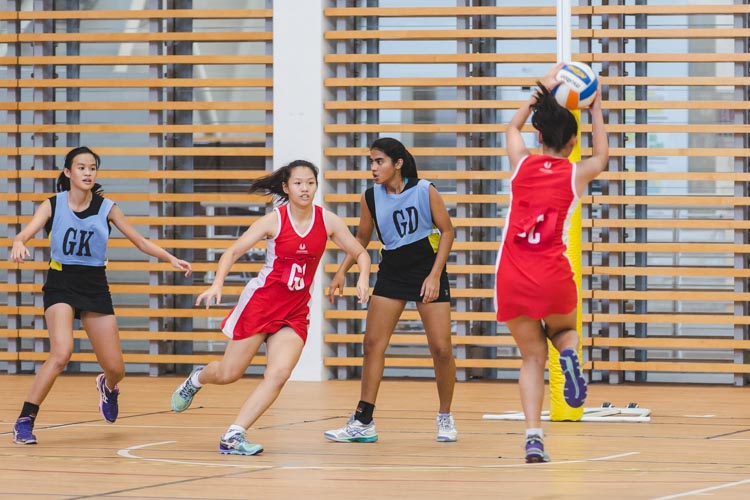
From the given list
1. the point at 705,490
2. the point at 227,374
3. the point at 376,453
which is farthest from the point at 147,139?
the point at 705,490

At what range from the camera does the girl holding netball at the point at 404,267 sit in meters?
6.45

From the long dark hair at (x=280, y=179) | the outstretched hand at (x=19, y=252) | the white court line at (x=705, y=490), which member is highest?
the long dark hair at (x=280, y=179)

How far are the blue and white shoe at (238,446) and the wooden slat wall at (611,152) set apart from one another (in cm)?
449

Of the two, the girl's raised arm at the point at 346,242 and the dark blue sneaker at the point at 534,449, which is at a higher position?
the girl's raised arm at the point at 346,242

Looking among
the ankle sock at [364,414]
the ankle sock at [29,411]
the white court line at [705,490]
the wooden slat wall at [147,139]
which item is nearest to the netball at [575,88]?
the white court line at [705,490]

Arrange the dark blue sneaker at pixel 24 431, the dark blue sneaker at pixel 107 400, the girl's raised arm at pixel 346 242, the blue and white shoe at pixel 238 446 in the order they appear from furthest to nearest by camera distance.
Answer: the dark blue sneaker at pixel 107 400 → the dark blue sneaker at pixel 24 431 → the girl's raised arm at pixel 346 242 → the blue and white shoe at pixel 238 446

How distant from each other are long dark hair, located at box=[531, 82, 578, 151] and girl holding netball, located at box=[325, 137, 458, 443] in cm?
134

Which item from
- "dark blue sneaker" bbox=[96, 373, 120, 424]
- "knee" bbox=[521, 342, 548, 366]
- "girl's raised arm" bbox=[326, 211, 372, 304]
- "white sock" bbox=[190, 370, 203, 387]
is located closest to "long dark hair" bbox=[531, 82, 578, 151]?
"knee" bbox=[521, 342, 548, 366]

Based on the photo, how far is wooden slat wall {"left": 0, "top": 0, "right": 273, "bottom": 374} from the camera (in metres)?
10.6

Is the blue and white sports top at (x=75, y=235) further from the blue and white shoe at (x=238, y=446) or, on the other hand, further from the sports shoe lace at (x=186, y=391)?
the blue and white shoe at (x=238, y=446)

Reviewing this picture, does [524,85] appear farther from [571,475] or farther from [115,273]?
[571,475]

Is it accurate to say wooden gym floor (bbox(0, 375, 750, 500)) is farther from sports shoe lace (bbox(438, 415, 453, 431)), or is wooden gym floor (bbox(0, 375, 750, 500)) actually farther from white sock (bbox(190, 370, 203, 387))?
white sock (bbox(190, 370, 203, 387))

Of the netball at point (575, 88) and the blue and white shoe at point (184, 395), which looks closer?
the netball at point (575, 88)

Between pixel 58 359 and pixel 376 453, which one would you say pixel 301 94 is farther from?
pixel 376 453
